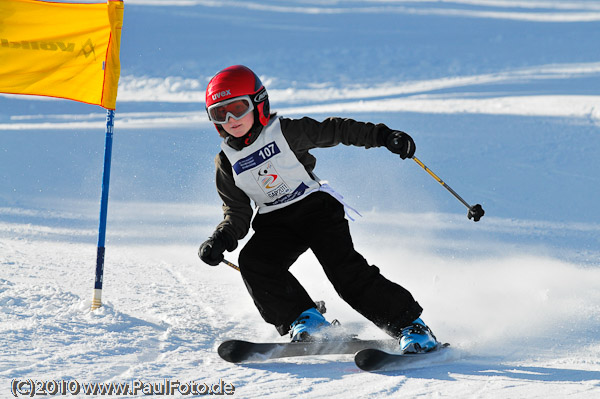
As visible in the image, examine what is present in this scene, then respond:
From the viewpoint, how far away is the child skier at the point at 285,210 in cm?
360

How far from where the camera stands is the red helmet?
369 cm

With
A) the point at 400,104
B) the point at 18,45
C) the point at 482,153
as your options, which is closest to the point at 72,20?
the point at 18,45

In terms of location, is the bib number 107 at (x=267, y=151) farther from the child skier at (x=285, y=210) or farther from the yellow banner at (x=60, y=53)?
the yellow banner at (x=60, y=53)

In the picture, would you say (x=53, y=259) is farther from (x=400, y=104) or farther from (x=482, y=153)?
(x=400, y=104)

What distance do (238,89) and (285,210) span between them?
0.69 m

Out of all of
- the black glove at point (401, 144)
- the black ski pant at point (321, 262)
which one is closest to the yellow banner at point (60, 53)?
the black ski pant at point (321, 262)

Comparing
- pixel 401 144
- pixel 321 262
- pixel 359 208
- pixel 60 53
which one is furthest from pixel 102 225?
pixel 359 208

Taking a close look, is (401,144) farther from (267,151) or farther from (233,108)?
(233,108)

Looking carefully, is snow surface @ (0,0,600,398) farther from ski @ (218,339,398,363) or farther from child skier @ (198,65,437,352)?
child skier @ (198,65,437,352)

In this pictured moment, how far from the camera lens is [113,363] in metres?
3.21

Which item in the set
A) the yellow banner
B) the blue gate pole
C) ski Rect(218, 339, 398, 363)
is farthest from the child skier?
the yellow banner

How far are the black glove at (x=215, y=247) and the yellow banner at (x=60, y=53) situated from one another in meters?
1.13

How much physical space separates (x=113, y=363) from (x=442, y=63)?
42.7ft

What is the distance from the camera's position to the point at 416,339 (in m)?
3.36
